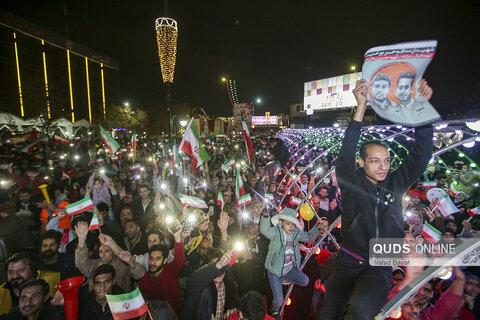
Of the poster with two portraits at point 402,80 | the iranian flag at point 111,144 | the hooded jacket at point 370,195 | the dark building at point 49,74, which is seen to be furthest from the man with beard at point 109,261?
the dark building at point 49,74

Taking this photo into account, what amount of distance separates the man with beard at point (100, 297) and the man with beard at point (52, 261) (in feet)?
3.44

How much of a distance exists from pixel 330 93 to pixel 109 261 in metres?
59.3

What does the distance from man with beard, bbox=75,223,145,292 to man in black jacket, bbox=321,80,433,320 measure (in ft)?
9.93

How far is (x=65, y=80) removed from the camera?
7981 centimetres

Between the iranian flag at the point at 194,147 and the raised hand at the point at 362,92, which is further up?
the raised hand at the point at 362,92

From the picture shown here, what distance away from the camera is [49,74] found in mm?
74812

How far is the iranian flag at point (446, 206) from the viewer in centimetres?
616

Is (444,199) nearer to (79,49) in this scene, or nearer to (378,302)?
(378,302)

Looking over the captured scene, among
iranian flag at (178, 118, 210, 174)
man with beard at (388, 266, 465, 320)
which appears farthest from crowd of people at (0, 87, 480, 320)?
iranian flag at (178, 118, 210, 174)

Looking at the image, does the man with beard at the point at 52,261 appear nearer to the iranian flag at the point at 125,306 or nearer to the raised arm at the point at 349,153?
the iranian flag at the point at 125,306

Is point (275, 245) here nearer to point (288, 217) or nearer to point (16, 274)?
point (288, 217)

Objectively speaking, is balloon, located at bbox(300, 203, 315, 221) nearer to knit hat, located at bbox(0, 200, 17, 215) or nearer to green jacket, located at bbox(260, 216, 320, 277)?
green jacket, located at bbox(260, 216, 320, 277)

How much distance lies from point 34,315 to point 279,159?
401 inches

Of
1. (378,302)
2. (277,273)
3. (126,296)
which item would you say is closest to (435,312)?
(378,302)
